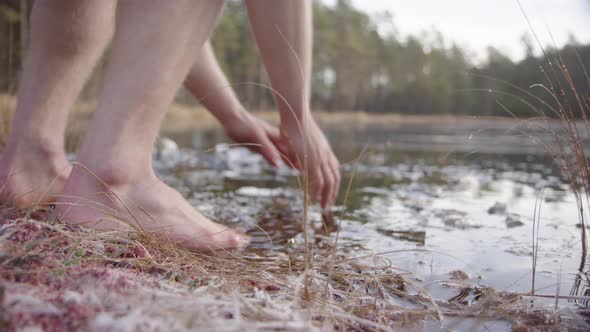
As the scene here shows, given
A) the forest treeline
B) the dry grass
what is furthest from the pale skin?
the forest treeline

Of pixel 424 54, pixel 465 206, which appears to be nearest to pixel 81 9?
pixel 465 206

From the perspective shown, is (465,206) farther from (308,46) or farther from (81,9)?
(81,9)

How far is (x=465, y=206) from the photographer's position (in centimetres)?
203

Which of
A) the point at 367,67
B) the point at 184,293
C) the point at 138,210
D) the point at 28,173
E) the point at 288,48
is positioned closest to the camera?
the point at 184,293

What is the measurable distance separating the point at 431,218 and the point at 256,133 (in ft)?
2.31

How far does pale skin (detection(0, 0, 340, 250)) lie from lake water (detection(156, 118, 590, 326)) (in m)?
0.19

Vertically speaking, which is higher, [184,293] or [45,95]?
[45,95]

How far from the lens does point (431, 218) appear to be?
1.75 m

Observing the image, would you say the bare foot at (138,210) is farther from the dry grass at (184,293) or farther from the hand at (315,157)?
the hand at (315,157)

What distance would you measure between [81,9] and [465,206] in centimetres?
161

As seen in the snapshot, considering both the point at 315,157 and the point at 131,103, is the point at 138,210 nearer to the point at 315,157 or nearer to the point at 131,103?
the point at 131,103

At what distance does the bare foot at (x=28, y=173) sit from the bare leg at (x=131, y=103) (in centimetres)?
36

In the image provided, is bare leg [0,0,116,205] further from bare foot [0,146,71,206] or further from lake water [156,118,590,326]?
lake water [156,118,590,326]

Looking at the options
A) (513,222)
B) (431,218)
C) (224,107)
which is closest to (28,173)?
(224,107)
